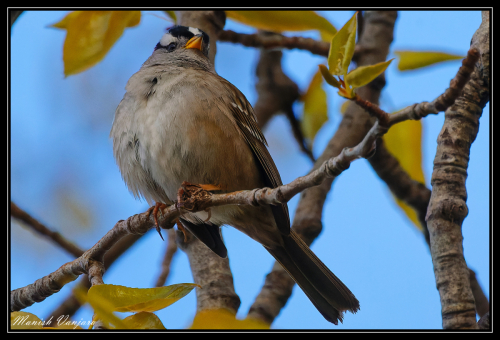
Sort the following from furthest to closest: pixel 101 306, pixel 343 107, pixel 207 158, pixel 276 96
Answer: pixel 276 96
pixel 343 107
pixel 207 158
pixel 101 306

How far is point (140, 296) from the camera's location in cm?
217

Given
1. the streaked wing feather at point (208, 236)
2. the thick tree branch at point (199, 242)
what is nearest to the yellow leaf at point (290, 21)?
the thick tree branch at point (199, 242)

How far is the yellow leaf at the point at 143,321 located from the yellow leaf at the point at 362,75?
1.42 metres

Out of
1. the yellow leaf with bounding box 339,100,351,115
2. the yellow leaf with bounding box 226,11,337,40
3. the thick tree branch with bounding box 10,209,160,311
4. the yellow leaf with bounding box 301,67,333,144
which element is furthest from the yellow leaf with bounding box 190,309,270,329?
the yellow leaf with bounding box 339,100,351,115

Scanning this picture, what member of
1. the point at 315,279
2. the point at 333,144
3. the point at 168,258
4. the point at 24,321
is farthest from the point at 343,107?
the point at 24,321

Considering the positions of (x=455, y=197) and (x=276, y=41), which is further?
(x=276, y=41)

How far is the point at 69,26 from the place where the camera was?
337 centimetres

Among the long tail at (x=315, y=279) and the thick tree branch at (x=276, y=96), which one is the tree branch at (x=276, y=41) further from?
the long tail at (x=315, y=279)

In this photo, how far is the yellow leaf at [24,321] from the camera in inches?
91.1

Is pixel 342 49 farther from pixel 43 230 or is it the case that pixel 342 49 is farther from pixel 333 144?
pixel 43 230

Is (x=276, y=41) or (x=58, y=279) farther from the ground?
(x=276, y=41)

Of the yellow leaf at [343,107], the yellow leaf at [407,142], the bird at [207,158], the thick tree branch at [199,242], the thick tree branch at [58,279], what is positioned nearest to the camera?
the thick tree branch at [199,242]

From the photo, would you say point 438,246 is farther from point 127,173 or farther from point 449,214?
point 127,173

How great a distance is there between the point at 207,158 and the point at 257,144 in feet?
1.78
